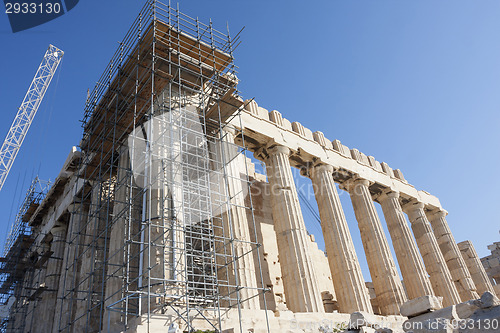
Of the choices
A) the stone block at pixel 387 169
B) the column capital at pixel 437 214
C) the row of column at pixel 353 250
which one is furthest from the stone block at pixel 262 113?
the column capital at pixel 437 214

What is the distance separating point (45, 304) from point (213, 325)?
581 inches

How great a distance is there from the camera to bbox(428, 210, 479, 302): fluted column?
96.0 feet

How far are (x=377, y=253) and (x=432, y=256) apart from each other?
706 cm

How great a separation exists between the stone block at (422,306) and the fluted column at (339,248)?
8447 mm

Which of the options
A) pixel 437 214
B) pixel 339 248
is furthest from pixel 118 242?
pixel 437 214

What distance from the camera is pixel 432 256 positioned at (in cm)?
2847

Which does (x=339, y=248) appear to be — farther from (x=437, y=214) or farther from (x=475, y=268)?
(x=475, y=268)

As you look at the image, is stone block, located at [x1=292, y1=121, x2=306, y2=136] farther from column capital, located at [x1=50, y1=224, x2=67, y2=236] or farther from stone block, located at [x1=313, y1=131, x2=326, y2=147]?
column capital, located at [x1=50, y1=224, x2=67, y2=236]

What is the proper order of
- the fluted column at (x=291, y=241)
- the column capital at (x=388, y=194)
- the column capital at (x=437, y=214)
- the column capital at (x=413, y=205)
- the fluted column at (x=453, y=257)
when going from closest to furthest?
the fluted column at (x=291, y=241), the column capital at (x=388, y=194), the fluted column at (x=453, y=257), the column capital at (x=413, y=205), the column capital at (x=437, y=214)

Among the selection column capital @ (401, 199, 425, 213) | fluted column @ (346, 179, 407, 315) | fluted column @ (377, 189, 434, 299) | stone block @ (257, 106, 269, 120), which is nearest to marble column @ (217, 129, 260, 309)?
stone block @ (257, 106, 269, 120)

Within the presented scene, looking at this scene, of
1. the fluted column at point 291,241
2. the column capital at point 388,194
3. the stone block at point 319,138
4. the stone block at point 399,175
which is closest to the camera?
the fluted column at point 291,241

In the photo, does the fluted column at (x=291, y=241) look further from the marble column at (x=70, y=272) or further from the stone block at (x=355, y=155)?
the marble column at (x=70, y=272)

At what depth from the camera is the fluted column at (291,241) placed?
59.0 ft

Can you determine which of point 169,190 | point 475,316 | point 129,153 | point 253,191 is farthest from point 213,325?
point 253,191
